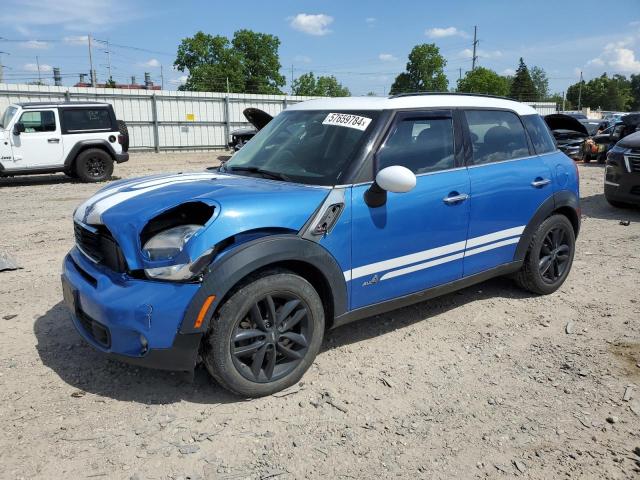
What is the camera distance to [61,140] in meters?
12.6

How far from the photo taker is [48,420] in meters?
2.83

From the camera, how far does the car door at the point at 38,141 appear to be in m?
12.1

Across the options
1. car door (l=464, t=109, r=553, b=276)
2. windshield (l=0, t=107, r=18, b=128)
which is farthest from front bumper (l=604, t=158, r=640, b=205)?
windshield (l=0, t=107, r=18, b=128)

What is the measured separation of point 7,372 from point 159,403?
1.14 meters

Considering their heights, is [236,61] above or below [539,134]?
above

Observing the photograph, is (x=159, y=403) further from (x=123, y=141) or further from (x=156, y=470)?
(x=123, y=141)

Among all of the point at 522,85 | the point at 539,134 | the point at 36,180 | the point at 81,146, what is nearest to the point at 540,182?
Result: the point at 539,134

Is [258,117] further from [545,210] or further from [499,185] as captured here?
[545,210]

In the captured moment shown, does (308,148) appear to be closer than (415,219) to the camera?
No

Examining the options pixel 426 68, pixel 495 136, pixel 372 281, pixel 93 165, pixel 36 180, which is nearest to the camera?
pixel 372 281

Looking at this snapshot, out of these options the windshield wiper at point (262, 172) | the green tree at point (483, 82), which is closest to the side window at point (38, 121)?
the windshield wiper at point (262, 172)

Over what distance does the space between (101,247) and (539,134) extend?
3.83 meters

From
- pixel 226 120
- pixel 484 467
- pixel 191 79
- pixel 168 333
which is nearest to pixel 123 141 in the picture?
pixel 226 120

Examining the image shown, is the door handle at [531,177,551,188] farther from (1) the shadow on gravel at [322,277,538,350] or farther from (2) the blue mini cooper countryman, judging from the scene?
(1) the shadow on gravel at [322,277,538,350]
